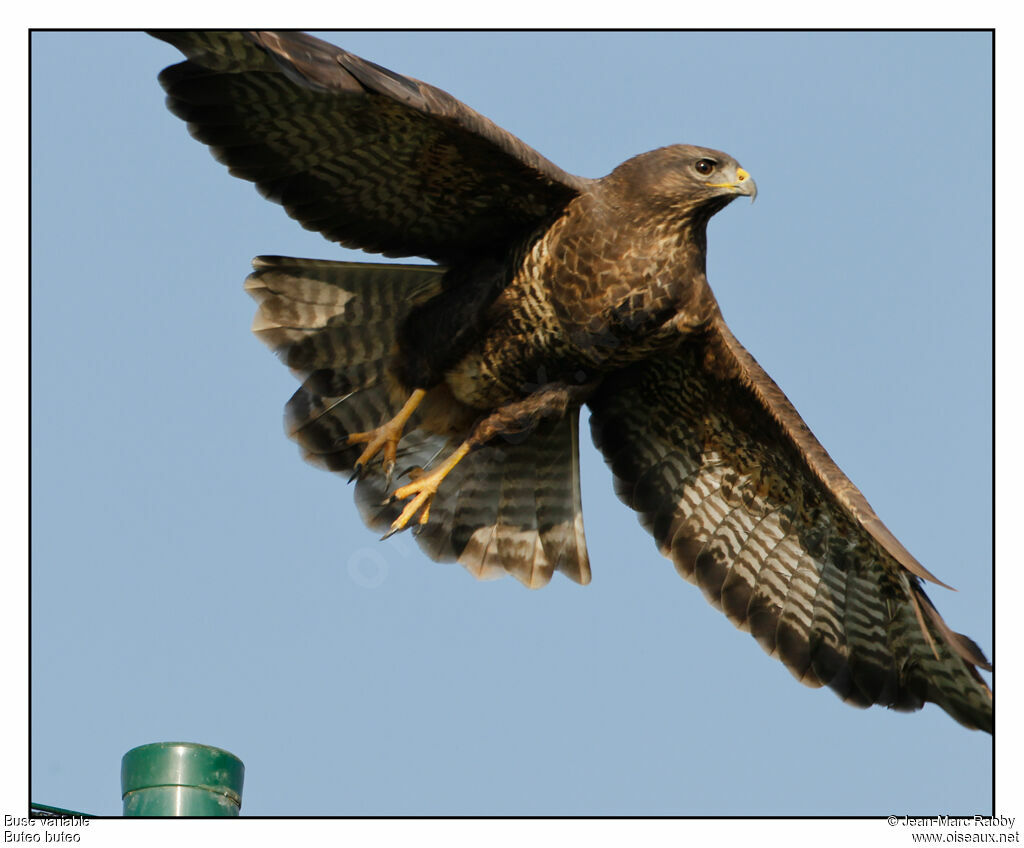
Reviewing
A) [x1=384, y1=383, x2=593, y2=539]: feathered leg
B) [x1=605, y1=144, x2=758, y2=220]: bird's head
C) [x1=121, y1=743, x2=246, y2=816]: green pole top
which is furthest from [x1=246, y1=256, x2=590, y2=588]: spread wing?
[x1=121, y1=743, x2=246, y2=816]: green pole top

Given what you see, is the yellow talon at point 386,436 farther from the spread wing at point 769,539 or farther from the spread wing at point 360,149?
the spread wing at point 769,539

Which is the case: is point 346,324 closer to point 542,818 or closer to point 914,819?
point 542,818

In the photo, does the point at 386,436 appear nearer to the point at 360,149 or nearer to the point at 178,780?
the point at 360,149

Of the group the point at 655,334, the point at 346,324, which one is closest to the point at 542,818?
the point at 655,334

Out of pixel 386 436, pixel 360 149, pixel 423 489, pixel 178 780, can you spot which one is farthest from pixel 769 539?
pixel 178 780

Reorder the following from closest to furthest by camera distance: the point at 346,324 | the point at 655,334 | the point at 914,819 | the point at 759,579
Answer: the point at 914,819
the point at 655,334
the point at 346,324
the point at 759,579

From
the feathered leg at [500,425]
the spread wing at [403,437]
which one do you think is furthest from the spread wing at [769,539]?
the feathered leg at [500,425]
